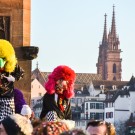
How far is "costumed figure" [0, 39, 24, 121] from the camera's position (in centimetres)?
1054

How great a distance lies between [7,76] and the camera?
35.5 feet

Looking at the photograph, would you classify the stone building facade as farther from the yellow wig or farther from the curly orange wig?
the yellow wig

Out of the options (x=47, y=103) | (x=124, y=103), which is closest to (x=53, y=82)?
(x=47, y=103)

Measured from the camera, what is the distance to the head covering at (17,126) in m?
7.31

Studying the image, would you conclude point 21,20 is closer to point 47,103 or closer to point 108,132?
point 47,103

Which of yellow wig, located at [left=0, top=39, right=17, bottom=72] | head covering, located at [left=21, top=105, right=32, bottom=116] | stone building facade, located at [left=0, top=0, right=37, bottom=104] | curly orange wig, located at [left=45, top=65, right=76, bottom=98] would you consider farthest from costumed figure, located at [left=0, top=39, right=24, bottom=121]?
stone building facade, located at [left=0, top=0, right=37, bottom=104]

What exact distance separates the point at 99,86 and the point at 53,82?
150m

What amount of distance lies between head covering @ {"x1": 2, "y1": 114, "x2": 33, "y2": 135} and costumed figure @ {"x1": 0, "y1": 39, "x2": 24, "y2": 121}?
2.91 meters

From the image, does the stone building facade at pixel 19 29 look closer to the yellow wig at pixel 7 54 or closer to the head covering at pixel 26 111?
the yellow wig at pixel 7 54

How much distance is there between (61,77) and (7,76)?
2.18 ft

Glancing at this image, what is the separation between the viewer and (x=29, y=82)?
45.8 ft

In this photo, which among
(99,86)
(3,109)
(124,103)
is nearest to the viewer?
(3,109)

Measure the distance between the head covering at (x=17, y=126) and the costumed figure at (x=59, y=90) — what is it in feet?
10.9

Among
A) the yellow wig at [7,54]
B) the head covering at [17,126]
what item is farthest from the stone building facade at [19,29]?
the head covering at [17,126]
